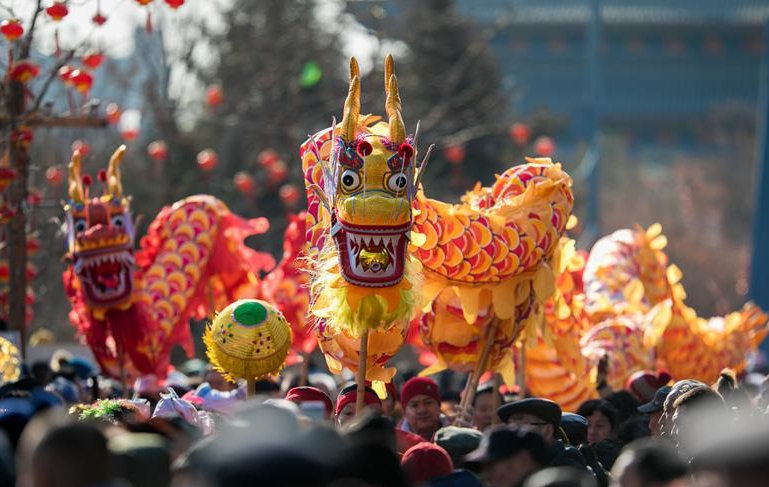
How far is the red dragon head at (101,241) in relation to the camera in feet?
32.1

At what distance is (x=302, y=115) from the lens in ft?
69.1

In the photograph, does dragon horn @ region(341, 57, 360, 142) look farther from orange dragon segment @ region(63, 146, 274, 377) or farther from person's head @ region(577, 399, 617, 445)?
orange dragon segment @ region(63, 146, 274, 377)

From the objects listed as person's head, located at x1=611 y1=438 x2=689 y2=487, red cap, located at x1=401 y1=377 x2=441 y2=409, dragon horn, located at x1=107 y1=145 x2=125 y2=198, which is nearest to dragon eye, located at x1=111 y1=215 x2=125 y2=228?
dragon horn, located at x1=107 y1=145 x2=125 y2=198

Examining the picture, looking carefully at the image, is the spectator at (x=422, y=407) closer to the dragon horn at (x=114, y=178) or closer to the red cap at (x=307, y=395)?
the red cap at (x=307, y=395)

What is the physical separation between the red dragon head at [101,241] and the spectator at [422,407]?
8.62 feet

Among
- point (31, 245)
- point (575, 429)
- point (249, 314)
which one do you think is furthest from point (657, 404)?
point (31, 245)

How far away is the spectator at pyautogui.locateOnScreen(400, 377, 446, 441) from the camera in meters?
8.05

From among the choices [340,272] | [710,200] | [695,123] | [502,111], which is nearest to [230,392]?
[340,272]

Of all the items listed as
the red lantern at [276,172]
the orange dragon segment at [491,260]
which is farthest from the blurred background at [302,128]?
the orange dragon segment at [491,260]

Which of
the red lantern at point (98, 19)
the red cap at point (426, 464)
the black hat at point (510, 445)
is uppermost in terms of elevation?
the red lantern at point (98, 19)

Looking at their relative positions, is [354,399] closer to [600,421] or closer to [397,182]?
[397,182]

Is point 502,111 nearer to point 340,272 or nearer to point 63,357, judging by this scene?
point 63,357

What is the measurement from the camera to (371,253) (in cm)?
733

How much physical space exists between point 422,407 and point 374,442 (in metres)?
3.09
